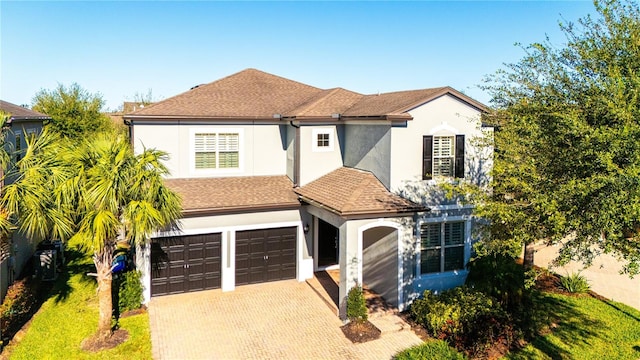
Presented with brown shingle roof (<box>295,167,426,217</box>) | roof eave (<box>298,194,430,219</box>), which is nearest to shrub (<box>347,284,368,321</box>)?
roof eave (<box>298,194,430,219</box>)

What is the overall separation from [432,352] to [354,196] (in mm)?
5596

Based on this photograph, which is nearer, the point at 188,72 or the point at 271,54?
the point at 271,54

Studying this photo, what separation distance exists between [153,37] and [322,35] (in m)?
8.93

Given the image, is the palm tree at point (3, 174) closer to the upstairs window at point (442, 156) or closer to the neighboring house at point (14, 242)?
the neighboring house at point (14, 242)

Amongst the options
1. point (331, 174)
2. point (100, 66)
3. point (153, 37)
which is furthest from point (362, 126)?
point (100, 66)

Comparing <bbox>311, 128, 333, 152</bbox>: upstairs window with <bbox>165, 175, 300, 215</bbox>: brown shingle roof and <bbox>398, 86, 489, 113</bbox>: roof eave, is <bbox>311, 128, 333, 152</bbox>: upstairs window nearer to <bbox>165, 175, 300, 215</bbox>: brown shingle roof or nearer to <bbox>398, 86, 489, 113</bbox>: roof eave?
<bbox>165, 175, 300, 215</bbox>: brown shingle roof

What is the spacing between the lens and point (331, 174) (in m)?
18.2

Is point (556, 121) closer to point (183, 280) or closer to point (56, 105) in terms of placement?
point (183, 280)

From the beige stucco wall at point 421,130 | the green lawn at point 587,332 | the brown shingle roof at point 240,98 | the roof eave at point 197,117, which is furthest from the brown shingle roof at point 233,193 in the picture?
the green lawn at point 587,332

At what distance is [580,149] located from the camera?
8219 mm

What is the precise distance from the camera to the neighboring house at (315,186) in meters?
15.2

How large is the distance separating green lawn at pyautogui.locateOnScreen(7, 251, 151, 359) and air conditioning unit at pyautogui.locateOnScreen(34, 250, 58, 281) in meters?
0.52

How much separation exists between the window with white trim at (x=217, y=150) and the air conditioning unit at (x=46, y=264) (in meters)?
6.70

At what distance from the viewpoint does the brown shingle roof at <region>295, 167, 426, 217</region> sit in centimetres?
1421
